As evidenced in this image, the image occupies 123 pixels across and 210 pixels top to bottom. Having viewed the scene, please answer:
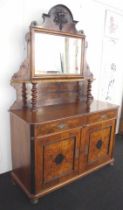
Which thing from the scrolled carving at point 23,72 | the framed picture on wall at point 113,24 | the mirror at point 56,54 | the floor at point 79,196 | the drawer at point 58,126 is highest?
the framed picture on wall at point 113,24

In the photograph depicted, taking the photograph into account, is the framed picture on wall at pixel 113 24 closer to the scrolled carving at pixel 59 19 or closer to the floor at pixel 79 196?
the scrolled carving at pixel 59 19

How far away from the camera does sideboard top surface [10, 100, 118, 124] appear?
1665 millimetres

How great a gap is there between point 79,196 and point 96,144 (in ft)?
1.93

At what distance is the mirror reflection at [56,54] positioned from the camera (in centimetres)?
190

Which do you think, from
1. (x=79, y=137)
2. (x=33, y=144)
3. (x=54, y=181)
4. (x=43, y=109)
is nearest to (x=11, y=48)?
(x=43, y=109)

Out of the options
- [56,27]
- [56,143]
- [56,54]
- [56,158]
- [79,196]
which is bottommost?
[79,196]

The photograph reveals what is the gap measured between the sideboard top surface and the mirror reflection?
40 centimetres

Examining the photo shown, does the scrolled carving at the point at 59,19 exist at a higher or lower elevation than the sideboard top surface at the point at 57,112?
higher

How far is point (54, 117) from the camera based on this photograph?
1.71 metres

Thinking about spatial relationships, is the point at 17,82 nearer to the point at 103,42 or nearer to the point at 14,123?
the point at 14,123

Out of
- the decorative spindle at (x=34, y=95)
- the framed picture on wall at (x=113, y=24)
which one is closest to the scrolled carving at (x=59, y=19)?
the decorative spindle at (x=34, y=95)

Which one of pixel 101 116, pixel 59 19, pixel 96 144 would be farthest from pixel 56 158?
pixel 59 19

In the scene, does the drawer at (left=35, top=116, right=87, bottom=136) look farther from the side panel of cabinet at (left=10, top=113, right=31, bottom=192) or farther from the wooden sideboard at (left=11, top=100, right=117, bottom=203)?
the side panel of cabinet at (left=10, top=113, right=31, bottom=192)

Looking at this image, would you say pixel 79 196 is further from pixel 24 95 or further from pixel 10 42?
pixel 10 42
